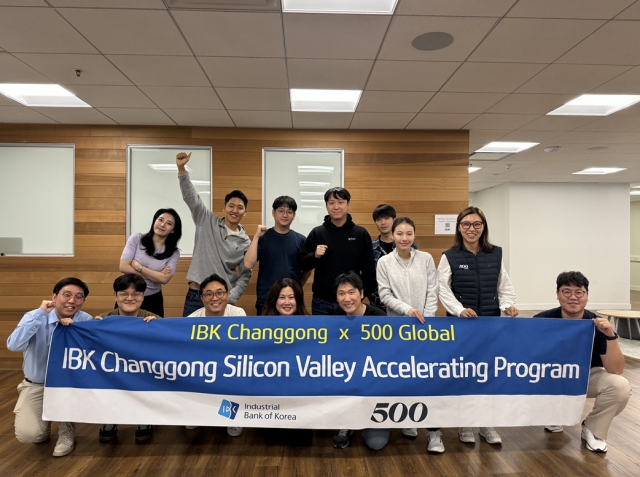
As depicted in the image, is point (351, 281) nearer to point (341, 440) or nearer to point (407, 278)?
point (407, 278)

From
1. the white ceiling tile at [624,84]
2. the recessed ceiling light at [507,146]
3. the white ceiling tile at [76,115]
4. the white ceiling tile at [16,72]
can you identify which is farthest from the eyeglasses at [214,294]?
the recessed ceiling light at [507,146]

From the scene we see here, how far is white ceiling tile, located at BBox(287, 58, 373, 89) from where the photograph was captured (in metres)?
3.19

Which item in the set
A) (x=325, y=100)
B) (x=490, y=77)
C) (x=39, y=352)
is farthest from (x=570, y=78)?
(x=39, y=352)

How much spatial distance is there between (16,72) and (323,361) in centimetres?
356

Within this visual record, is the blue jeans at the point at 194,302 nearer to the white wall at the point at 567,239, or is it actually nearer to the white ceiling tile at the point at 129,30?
the white ceiling tile at the point at 129,30

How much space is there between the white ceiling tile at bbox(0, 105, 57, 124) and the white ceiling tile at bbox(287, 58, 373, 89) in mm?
2985

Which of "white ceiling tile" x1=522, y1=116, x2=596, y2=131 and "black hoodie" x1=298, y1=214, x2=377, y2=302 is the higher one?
"white ceiling tile" x1=522, y1=116, x2=596, y2=131

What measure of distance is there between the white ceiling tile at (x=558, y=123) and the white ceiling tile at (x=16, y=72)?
5.10m

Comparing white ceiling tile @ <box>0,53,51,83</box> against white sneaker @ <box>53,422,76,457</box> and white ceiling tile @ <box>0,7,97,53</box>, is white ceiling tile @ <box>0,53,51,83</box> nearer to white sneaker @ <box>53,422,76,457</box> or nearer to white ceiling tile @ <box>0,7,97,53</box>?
white ceiling tile @ <box>0,7,97,53</box>

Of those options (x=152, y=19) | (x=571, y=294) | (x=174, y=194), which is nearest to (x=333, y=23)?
(x=152, y=19)

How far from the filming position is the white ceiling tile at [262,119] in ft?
14.3

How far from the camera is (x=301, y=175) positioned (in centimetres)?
493

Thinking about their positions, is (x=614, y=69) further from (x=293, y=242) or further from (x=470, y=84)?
(x=293, y=242)

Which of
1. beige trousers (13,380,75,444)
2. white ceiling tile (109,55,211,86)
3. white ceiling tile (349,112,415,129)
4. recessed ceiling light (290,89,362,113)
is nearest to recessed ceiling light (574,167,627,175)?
white ceiling tile (349,112,415,129)
